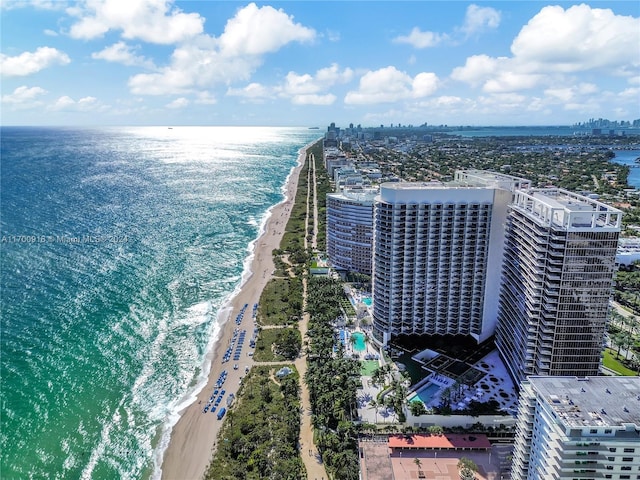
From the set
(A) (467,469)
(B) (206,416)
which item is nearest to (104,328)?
(B) (206,416)

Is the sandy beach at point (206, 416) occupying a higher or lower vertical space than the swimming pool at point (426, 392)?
lower

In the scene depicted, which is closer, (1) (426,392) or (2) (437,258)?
(1) (426,392)

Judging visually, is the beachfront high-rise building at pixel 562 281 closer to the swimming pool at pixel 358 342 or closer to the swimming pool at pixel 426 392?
the swimming pool at pixel 426 392

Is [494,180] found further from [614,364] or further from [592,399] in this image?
[592,399]

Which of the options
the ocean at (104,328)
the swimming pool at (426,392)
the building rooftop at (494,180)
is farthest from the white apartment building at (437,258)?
the ocean at (104,328)

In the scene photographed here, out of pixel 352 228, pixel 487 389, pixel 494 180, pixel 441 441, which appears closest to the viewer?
pixel 441 441

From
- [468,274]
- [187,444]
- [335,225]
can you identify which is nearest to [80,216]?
[335,225]

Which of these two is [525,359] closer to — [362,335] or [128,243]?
[362,335]
